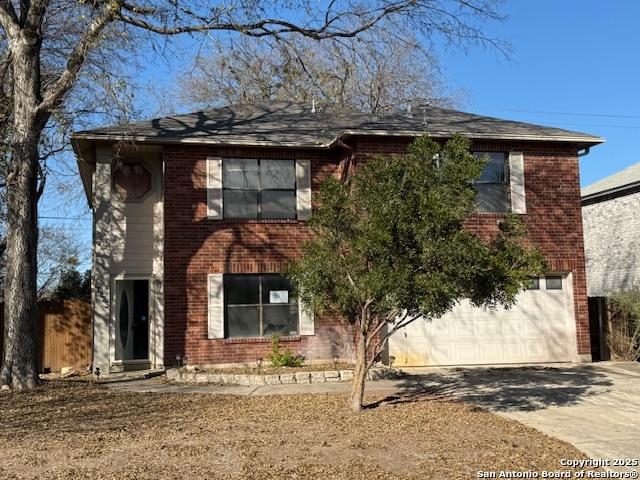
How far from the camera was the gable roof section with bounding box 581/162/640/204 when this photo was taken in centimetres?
2058

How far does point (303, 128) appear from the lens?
52.5ft

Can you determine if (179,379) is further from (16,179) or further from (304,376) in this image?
(16,179)

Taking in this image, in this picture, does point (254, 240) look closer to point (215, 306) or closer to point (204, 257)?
point (204, 257)

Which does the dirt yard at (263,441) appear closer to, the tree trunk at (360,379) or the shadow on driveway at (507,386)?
the tree trunk at (360,379)

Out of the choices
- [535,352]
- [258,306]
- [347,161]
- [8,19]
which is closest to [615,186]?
[535,352]

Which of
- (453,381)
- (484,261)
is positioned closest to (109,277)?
(453,381)

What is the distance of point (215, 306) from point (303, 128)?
4887 mm

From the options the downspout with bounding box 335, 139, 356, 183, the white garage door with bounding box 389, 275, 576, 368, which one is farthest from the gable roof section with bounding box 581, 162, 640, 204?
the downspout with bounding box 335, 139, 356, 183

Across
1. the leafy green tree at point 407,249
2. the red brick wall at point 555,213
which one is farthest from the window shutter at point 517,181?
the leafy green tree at point 407,249

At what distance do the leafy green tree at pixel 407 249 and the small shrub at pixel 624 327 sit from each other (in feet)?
26.4

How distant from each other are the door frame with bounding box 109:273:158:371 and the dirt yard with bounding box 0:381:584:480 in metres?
3.90

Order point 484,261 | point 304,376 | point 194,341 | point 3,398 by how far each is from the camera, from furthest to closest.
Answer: point 194,341 → point 304,376 → point 3,398 → point 484,261

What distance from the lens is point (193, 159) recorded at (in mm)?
14648

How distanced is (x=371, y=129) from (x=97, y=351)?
775 cm
